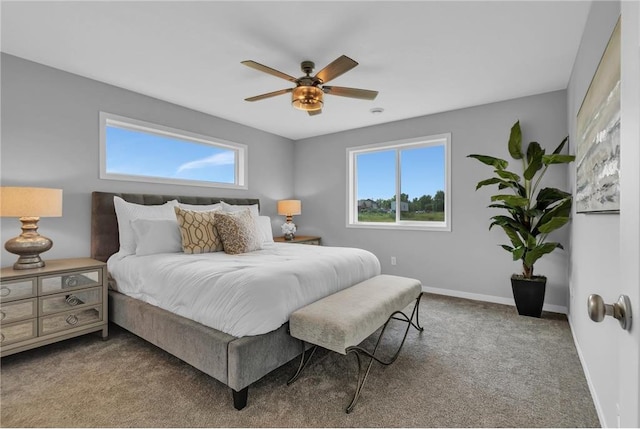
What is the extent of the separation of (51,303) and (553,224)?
4.26 meters

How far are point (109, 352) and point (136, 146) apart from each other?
2.24m

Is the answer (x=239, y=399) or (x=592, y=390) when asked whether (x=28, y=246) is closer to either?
(x=239, y=399)

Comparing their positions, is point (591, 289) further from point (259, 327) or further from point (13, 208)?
point (13, 208)

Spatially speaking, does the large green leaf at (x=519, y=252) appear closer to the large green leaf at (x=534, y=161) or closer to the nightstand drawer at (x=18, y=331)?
the large green leaf at (x=534, y=161)

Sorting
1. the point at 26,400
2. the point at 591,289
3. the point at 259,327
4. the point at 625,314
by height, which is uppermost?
the point at 625,314

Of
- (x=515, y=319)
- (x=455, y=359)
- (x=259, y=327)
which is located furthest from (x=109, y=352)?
(x=515, y=319)

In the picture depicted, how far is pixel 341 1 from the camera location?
1938 millimetres

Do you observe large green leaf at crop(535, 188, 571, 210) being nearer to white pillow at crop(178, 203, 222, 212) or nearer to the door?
the door

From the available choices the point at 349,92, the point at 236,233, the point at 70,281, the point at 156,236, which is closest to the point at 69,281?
the point at 70,281

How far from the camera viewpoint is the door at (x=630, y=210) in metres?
0.58

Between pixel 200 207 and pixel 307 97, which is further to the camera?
pixel 200 207

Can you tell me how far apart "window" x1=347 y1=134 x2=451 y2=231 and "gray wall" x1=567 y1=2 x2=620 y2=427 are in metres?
1.65

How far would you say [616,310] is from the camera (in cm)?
65

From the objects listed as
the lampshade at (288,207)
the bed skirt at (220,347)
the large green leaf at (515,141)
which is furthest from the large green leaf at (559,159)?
the lampshade at (288,207)
